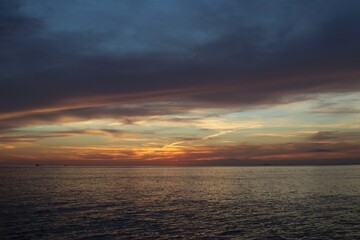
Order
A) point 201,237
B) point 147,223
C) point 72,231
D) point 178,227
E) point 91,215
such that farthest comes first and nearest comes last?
point 91,215 → point 147,223 → point 178,227 → point 72,231 → point 201,237

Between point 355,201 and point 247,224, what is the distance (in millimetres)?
38341

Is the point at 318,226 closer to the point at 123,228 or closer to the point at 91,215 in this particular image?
the point at 123,228

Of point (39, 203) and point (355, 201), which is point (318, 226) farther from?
point (39, 203)

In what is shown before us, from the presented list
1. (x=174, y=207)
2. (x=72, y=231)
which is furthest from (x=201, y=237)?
(x=174, y=207)

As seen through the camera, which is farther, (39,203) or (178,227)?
(39,203)

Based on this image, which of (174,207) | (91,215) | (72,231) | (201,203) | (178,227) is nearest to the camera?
(72,231)

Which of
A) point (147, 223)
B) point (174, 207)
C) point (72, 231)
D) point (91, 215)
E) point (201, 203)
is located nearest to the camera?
point (72, 231)

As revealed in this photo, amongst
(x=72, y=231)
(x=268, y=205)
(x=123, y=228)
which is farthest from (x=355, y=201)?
(x=72, y=231)

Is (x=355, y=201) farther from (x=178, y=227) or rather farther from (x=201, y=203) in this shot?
(x=178, y=227)

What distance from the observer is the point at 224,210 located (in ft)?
207

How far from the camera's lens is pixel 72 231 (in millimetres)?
44281

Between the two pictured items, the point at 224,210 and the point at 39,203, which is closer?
the point at 224,210

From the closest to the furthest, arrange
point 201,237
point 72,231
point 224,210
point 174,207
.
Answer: point 201,237
point 72,231
point 224,210
point 174,207

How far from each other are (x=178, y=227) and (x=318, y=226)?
19428 mm
